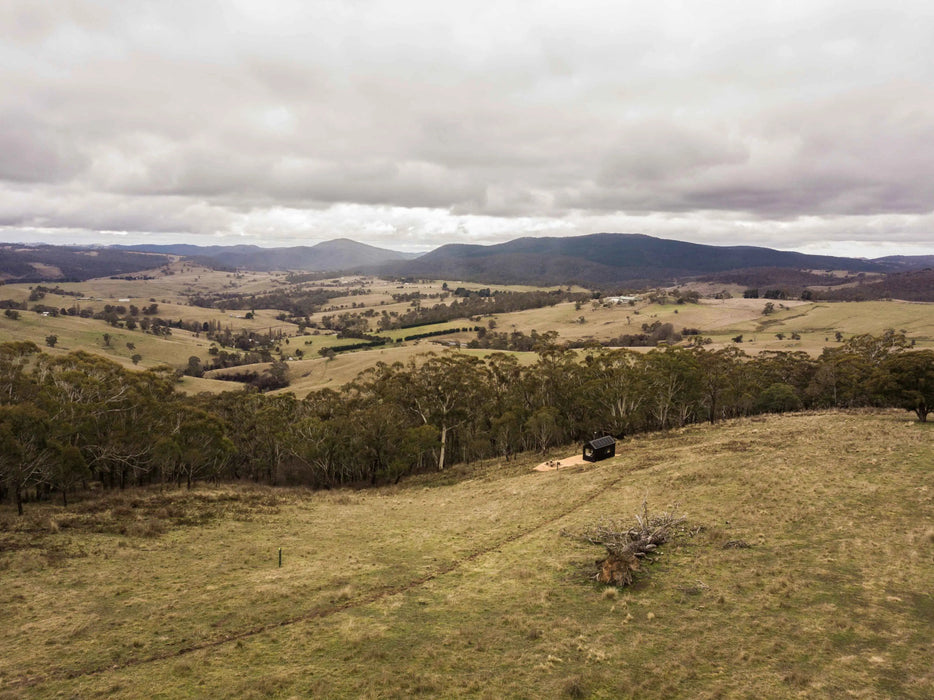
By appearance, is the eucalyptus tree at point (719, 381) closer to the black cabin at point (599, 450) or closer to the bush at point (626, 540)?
the black cabin at point (599, 450)

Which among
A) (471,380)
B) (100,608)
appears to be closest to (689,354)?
(471,380)

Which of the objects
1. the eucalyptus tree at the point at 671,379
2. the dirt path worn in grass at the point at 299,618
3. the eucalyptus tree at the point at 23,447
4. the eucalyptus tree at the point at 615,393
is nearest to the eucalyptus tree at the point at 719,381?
the eucalyptus tree at the point at 671,379

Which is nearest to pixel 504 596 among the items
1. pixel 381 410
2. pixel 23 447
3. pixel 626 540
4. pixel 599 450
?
pixel 626 540

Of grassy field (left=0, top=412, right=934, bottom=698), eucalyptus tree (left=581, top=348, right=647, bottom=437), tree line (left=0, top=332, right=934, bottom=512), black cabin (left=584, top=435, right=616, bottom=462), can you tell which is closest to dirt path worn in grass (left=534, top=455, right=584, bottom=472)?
black cabin (left=584, top=435, right=616, bottom=462)

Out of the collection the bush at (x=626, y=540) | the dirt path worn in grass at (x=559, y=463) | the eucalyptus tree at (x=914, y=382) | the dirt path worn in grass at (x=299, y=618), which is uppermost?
the eucalyptus tree at (x=914, y=382)

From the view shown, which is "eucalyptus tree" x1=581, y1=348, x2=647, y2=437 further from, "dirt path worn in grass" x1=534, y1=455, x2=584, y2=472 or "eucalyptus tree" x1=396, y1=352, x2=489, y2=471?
"eucalyptus tree" x1=396, y1=352, x2=489, y2=471

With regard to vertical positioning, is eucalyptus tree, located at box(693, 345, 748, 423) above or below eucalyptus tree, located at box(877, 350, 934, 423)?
below
